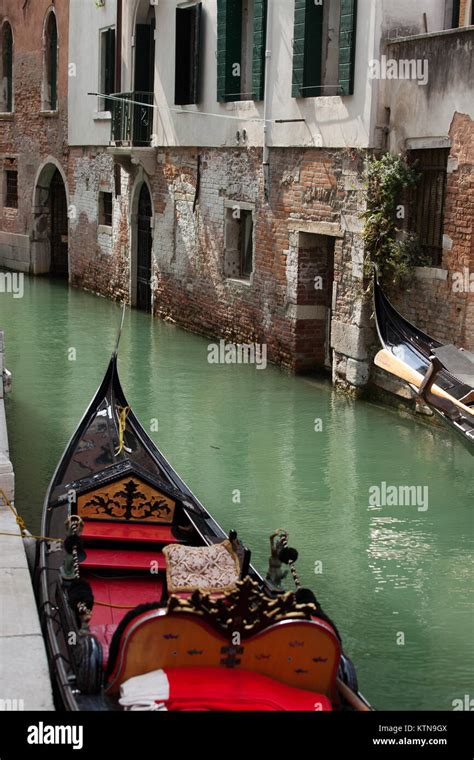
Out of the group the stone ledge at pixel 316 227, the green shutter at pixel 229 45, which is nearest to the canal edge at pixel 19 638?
the stone ledge at pixel 316 227

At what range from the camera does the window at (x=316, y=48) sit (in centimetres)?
890

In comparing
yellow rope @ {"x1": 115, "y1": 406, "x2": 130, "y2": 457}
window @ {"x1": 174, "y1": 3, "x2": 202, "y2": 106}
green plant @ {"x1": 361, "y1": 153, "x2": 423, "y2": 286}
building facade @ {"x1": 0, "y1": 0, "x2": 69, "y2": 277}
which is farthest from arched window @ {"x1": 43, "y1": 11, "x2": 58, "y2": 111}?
yellow rope @ {"x1": 115, "y1": 406, "x2": 130, "y2": 457}

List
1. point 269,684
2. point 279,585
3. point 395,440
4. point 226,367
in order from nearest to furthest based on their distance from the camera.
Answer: point 269,684 → point 279,585 → point 395,440 → point 226,367

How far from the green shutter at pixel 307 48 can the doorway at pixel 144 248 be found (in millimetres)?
4412

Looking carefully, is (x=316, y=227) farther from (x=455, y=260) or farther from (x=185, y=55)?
(x=185, y=55)

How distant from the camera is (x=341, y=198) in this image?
885cm

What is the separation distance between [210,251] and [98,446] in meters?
5.96

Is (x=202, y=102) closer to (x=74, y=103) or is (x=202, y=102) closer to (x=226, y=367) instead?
(x=226, y=367)

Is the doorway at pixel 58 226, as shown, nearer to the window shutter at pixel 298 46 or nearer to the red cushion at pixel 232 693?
the window shutter at pixel 298 46

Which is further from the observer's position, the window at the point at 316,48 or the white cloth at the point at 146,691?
the window at the point at 316,48

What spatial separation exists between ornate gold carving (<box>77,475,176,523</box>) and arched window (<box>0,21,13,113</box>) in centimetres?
1414

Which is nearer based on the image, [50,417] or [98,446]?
[98,446]

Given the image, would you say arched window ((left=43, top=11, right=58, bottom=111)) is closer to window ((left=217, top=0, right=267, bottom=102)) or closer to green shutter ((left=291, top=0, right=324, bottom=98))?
window ((left=217, top=0, right=267, bottom=102))

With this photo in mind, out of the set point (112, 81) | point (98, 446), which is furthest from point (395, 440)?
point (112, 81)
